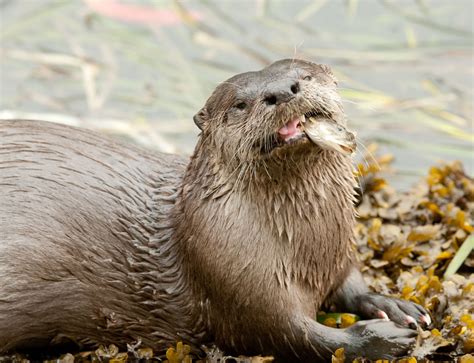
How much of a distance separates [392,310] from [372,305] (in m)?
0.08

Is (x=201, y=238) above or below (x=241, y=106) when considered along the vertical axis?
below

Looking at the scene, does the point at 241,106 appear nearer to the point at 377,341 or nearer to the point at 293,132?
the point at 293,132

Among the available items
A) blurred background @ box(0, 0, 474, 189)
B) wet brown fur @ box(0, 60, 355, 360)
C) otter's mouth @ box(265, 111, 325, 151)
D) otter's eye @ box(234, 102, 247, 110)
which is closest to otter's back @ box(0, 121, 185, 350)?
wet brown fur @ box(0, 60, 355, 360)

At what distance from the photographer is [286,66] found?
118 inches

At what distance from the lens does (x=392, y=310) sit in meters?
3.28

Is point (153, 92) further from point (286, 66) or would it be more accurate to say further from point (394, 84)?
point (286, 66)

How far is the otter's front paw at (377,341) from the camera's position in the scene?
119 inches

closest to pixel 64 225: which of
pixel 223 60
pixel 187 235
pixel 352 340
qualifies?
pixel 187 235

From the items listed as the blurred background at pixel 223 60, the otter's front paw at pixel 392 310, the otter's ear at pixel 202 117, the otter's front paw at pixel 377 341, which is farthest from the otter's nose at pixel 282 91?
the blurred background at pixel 223 60

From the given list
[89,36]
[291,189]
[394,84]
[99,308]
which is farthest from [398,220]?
[89,36]

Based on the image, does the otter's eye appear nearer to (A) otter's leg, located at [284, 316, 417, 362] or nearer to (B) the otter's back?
(B) the otter's back

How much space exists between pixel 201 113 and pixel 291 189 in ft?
1.23

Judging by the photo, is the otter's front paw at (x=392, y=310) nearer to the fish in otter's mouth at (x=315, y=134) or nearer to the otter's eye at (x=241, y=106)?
the fish in otter's mouth at (x=315, y=134)

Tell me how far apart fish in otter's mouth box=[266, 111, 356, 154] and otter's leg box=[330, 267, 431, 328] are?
2.09 ft
